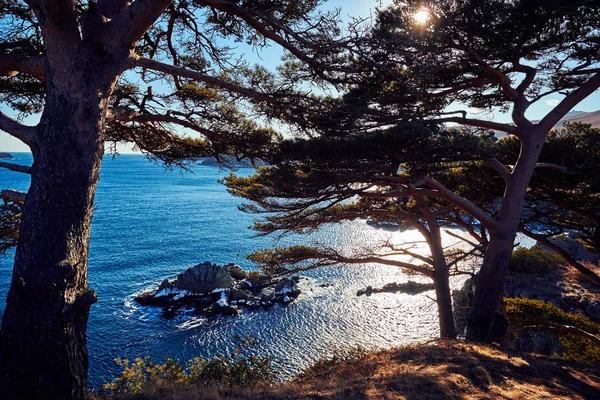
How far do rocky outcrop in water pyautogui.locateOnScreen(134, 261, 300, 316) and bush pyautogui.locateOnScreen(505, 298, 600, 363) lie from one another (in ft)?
43.1

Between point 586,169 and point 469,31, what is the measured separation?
10.8 feet

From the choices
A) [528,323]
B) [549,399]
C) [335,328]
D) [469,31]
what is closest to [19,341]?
[549,399]

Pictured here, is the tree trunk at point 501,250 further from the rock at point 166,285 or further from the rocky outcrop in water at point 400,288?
the rock at point 166,285

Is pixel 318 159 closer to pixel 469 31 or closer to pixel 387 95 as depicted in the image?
pixel 387 95

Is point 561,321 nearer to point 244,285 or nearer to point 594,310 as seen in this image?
point 594,310

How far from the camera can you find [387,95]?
211 inches

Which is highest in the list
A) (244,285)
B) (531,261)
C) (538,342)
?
(531,261)

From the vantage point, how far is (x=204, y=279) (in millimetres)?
20375

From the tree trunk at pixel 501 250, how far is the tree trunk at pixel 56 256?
20.8ft

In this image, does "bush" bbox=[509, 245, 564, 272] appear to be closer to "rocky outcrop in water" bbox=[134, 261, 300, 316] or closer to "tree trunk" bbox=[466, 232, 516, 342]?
"tree trunk" bbox=[466, 232, 516, 342]

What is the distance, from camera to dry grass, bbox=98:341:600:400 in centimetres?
375

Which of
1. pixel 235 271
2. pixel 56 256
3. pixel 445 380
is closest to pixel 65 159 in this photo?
pixel 56 256

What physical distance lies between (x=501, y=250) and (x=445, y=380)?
298 centimetres

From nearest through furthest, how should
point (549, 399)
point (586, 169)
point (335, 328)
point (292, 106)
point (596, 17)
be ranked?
point (549, 399) < point (292, 106) < point (596, 17) < point (586, 169) < point (335, 328)
